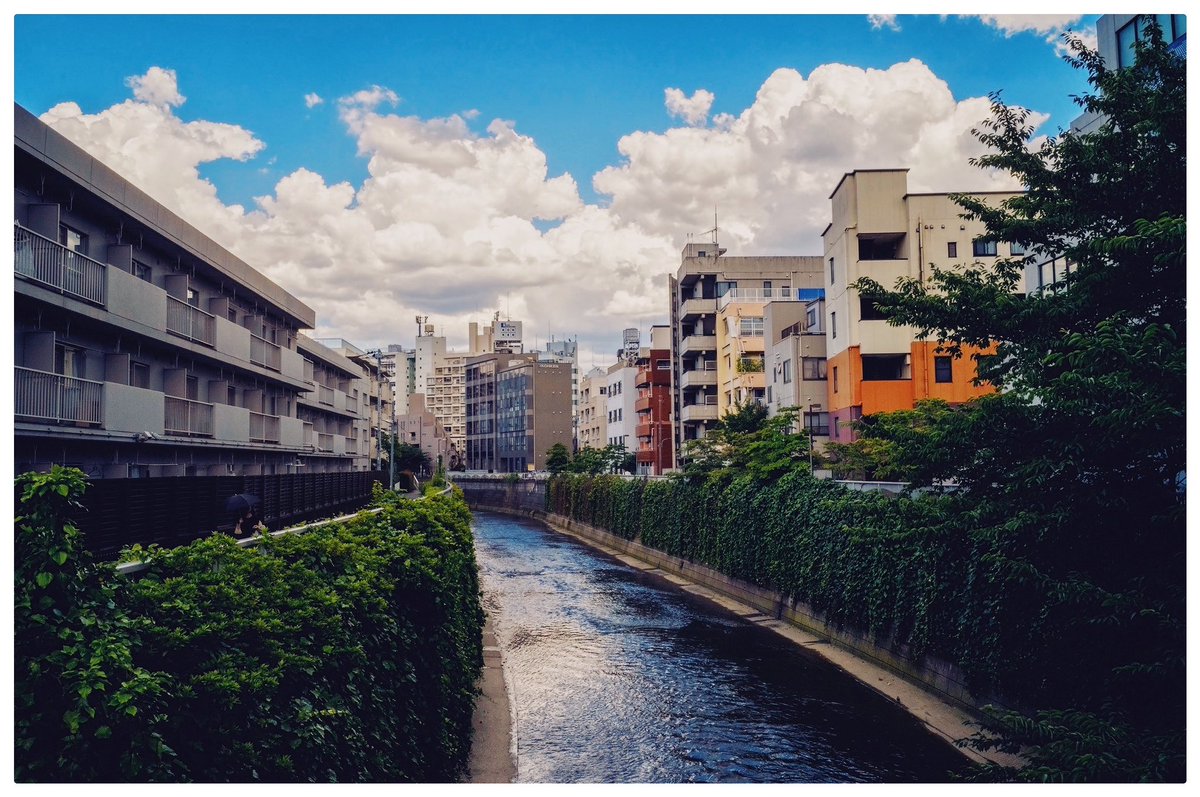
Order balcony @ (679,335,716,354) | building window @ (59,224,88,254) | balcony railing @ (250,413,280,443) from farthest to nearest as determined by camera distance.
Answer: balcony @ (679,335,716,354) < balcony railing @ (250,413,280,443) < building window @ (59,224,88,254)

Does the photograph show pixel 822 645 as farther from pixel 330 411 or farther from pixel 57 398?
pixel 330 411

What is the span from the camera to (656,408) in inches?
2990

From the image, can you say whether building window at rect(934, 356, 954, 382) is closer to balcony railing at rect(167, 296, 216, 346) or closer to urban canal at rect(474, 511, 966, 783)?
urban canal at rect(474, 511, 966, 783)

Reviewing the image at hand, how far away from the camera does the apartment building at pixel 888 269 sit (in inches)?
1464

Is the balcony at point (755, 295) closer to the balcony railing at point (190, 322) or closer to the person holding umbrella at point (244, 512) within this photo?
the balcony railing at point (190, 322)

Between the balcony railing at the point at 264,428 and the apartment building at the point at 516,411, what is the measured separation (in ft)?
301

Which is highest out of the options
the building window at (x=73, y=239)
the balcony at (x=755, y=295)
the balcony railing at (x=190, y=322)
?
the balcony at (x=755, y=295)

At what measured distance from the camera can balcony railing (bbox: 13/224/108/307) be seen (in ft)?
51.9

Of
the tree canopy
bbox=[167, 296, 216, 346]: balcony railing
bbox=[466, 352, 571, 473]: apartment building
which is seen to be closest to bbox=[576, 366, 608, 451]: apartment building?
bbox=[466, 352, 571, 473]: apartment building

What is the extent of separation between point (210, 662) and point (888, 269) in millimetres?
37014

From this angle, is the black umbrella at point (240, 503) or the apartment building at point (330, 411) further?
the apartment building at point (330, 411)

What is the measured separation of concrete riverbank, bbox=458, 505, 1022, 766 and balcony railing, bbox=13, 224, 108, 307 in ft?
56.2

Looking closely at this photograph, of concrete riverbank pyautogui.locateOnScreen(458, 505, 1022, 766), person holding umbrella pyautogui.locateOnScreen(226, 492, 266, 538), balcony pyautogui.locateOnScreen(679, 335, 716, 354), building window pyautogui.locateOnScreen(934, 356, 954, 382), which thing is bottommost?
concrete riverbank pyautogui.locateOnScreen(458, 505, 1022, 766)

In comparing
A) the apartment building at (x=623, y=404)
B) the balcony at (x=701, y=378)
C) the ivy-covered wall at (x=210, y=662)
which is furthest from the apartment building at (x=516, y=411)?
the ivy-covered wall at (x=210, y=662)
